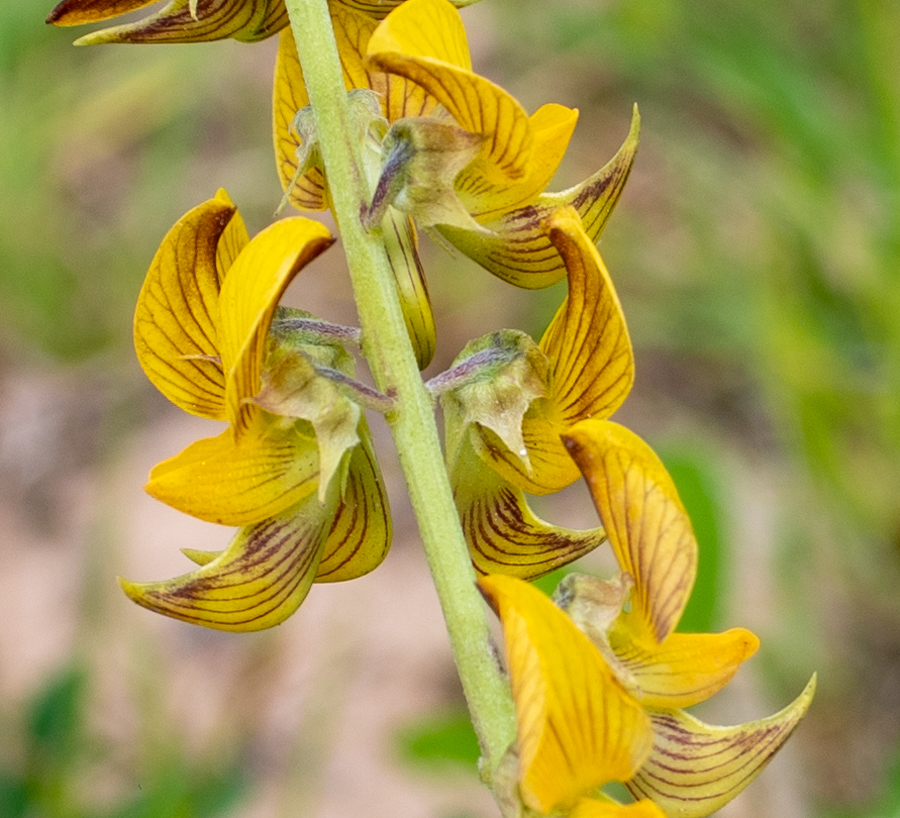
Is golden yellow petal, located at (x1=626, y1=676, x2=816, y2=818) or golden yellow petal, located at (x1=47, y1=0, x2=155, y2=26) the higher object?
golden yellow petal, located at (x1=47, y1=0, x2=155, y2=26)

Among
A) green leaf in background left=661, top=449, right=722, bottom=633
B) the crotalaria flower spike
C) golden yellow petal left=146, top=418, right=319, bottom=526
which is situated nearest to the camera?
the crotalaria flower spike

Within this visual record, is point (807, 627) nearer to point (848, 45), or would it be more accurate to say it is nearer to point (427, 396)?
point (848, 45)

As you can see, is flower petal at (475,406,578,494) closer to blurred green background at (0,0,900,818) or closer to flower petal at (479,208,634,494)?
flower petal at (479,208,634,494)

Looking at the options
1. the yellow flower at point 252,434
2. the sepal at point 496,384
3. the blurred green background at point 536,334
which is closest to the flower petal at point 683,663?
the sepal at point 496,384

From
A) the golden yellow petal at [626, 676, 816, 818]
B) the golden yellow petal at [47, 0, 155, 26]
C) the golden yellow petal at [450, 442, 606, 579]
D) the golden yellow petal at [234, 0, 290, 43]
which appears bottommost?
the golden yellow petal at [626, 676, 816, 818]

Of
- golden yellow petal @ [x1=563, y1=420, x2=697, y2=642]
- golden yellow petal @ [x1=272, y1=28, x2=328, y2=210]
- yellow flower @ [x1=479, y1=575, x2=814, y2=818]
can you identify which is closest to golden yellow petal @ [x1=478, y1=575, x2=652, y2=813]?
yellow flower @ [x1=479, y1=575, x2=814, y2=818]

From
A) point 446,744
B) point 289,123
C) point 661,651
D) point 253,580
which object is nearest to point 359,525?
point 253,580
